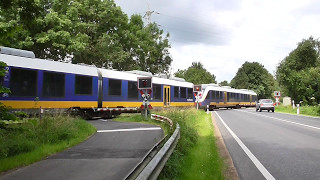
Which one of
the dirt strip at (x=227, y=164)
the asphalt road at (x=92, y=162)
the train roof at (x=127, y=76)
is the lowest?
the asphalt road at (x=92, y=162)

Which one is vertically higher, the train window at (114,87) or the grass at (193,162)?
the train window at (114,87)

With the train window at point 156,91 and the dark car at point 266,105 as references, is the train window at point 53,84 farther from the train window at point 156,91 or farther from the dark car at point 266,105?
the dark car at point 266,105

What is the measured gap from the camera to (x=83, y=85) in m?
17.9

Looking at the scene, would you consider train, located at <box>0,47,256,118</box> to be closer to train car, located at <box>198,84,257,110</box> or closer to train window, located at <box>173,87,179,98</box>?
train window, located at <box>173,87,179,98</box>

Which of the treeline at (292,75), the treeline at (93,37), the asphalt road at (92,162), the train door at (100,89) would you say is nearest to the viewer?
the asphalt road at (92,162)

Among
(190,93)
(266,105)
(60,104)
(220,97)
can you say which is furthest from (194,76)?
(60,104)

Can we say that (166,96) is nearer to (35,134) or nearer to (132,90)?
(132,90)

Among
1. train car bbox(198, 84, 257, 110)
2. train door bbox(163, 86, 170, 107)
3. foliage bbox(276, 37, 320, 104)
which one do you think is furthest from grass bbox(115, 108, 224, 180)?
foliage bbox(276, 37, 320, 104)

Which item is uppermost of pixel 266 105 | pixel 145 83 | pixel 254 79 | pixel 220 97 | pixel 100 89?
pixel 254 79

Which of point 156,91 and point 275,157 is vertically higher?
point 156,91

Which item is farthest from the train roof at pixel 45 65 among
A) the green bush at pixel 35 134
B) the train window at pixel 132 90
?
the green bush at pixel 35 134

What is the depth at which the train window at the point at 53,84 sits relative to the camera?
50.9ft

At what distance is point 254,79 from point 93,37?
218 feet

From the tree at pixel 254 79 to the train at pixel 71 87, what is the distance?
65219mm
